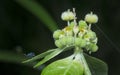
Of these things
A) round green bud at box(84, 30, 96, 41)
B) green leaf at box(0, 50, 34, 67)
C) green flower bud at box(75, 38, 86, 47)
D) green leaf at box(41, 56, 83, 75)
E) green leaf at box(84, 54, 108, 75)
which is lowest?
green leaf at box(41, 56, 83, 75)

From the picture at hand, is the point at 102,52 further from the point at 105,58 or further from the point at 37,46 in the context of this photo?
the point at 37,46

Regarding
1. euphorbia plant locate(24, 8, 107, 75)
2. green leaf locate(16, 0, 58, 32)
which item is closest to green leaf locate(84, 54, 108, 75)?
euphorbia plant locate(24, 8, 107, 75)

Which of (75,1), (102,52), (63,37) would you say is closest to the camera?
(63,37)

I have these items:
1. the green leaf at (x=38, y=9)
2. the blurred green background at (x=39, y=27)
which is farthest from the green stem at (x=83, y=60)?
the blurred green background at (x=39, y=27)

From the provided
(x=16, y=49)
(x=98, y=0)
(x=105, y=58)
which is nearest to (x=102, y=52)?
(x=105, y=58)

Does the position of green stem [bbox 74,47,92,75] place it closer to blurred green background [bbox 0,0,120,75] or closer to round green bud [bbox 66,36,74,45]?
round green bud [bbox 66,36,74,45]

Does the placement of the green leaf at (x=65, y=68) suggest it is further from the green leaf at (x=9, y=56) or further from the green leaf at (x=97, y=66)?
the green leaf at (x=9, y=56)
